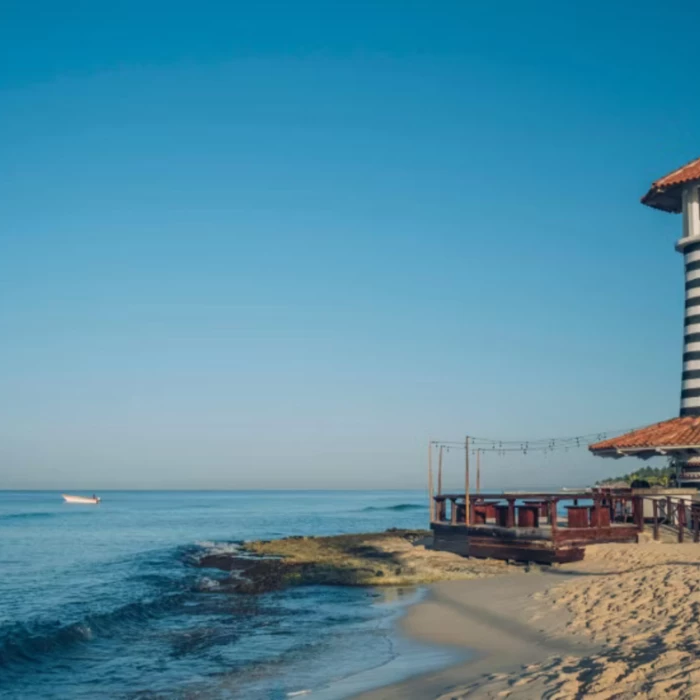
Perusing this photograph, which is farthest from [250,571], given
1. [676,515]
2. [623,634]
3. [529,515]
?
[623,634]

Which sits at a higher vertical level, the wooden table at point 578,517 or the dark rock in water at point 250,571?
the wooden table at point 578,517

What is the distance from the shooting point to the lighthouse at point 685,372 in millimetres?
24984

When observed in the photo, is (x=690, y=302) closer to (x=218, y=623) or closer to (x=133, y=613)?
(x=218, y=623)

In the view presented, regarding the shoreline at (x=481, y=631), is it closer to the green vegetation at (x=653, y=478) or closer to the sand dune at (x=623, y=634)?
the sand dune at (x=623, y=634)

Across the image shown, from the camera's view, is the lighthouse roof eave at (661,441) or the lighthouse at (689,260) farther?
the lighthouse at (689,260)

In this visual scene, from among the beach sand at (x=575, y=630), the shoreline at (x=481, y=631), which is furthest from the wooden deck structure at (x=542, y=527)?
the shoreline at (x=481, y=631)

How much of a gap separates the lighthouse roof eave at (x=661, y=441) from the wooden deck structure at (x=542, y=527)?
1.57m

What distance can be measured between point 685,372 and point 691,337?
4.33ft

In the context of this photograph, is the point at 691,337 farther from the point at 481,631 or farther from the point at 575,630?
the point at 575,630

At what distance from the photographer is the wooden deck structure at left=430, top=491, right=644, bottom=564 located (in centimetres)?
2342

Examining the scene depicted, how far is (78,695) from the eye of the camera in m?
13.5

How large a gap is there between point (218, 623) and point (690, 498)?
15777 mm

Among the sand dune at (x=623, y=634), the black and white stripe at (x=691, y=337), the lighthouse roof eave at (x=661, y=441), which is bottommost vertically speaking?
the sand dune at (x=623, y=634)

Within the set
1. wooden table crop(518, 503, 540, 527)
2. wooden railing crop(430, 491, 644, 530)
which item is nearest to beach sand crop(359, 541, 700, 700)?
wooden railing crop(430, 491, 644, 530)
